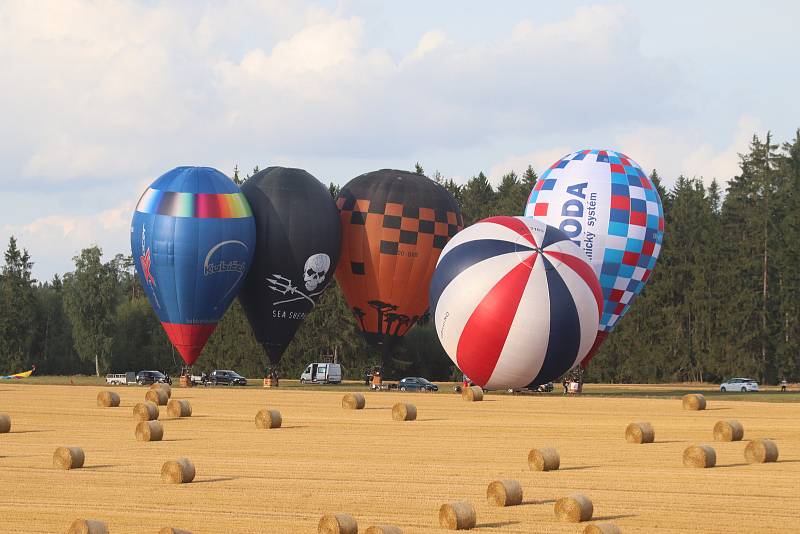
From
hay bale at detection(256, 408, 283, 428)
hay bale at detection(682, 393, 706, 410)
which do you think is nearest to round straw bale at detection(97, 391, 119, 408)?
hay bale at detection(256, 408, 283, 428)

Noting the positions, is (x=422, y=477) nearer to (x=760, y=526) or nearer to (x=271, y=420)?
(x=760, y=526)

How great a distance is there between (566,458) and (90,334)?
90383mm

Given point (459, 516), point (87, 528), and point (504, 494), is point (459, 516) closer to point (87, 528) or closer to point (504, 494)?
point (504, 494)

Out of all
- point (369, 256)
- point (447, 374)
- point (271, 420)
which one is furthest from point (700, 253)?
point (271, 420)

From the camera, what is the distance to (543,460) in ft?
85.3

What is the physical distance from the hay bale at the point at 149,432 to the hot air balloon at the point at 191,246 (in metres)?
26.7

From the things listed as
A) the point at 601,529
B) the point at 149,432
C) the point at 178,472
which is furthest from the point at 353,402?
the point at 601,529

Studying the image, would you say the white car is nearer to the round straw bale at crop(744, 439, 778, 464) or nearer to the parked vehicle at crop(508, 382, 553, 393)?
the parked vehicle at crop(508, 382, 553, 393)

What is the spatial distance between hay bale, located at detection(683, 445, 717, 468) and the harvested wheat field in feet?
0.87

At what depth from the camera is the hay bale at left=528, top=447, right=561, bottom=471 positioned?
26.0 meters

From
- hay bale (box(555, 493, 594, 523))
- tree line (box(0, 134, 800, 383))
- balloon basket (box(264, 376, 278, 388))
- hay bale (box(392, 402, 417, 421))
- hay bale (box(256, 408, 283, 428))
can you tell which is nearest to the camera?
hay bale (box(555, 493, 594, 523))

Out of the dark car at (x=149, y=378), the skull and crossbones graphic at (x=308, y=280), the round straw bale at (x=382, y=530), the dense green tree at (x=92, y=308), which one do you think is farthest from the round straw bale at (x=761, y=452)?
the dense green tree at (x=92, y=308)

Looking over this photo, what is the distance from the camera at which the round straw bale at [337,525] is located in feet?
58.5

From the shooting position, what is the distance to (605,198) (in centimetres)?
5725
